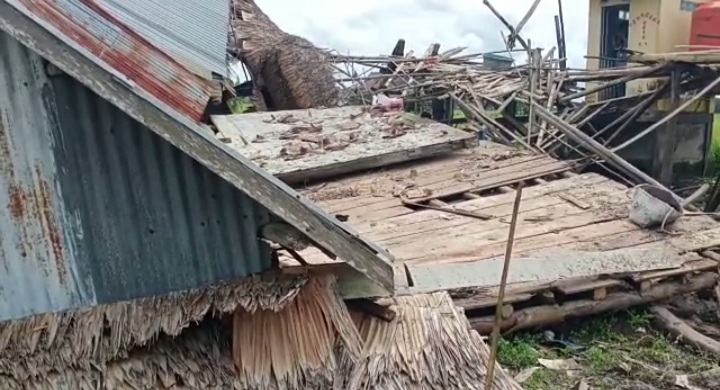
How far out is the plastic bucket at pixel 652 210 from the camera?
588 cm

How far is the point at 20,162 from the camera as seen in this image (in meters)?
2.61

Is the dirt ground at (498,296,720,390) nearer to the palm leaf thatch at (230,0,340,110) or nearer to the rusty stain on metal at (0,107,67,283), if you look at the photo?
the rusty stain on metal at (0,107,67,283)

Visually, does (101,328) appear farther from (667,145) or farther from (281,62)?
(667,145)

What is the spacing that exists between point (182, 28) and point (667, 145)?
28.8 feet

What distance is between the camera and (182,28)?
5.28 m

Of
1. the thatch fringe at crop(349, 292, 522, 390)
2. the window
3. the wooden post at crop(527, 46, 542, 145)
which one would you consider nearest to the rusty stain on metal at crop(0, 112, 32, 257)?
the thatch fringe at crop(349, 292, 522, 390)

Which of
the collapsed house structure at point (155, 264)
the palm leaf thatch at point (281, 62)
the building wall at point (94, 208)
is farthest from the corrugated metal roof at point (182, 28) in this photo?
the palm leaf thatch at point (281, 62)

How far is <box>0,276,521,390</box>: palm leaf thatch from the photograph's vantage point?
2.73 metres

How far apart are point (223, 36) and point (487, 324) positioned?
3340 millimetres

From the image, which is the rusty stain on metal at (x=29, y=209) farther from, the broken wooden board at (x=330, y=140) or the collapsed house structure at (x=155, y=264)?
the broken wooden board at (x=330, y=140)

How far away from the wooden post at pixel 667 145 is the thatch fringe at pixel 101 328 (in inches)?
373

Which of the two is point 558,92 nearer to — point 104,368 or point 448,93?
point 448,93

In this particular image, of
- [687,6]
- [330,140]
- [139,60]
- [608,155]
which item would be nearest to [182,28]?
[139,60]

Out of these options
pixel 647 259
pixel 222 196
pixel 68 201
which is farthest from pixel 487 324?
pixel 68 201
